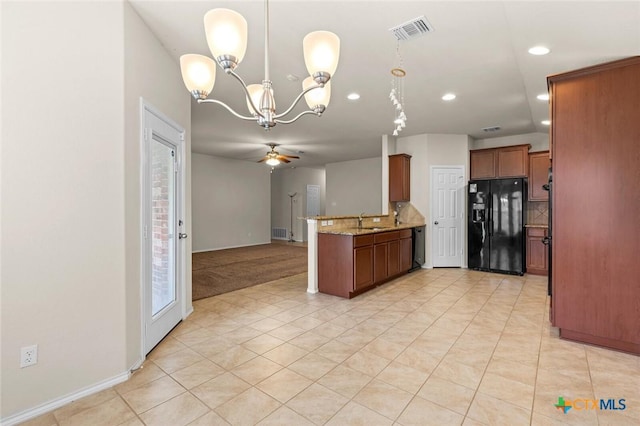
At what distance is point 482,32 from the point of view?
2.63 meters

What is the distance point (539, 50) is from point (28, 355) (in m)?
4.26

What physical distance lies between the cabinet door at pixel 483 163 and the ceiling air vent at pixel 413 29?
13.4 feet

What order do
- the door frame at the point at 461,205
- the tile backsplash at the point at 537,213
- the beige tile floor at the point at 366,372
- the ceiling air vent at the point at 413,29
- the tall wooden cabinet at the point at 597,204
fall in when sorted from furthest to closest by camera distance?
the door frame at the point at 461,205, the tile backsplash at the point at 537,213, the tall wooden cabinet at the point at 597,204, the ceiling air vent at the point at 413,29, the beige tile floor at the point at 366,372

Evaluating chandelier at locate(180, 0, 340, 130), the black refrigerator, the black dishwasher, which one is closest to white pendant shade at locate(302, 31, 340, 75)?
chandelier at locate(180, 0, 340, 130)

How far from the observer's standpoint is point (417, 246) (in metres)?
5.95

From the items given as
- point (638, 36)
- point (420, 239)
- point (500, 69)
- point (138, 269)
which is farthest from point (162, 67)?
point (420, 239)

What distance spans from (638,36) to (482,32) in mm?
1025

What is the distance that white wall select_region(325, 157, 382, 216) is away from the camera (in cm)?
909

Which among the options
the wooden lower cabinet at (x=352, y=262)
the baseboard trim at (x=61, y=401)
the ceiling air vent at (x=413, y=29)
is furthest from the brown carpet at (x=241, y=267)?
the ceiling air vent at (x=413, y=29)

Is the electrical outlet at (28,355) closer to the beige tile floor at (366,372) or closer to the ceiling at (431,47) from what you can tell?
the beige tile floor at (366,372)

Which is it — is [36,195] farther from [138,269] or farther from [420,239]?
[420,239]

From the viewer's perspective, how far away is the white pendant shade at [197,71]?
1879mm

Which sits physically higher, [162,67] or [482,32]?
[482,32]

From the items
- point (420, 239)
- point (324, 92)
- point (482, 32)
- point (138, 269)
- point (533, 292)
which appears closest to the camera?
point (324, 92)
